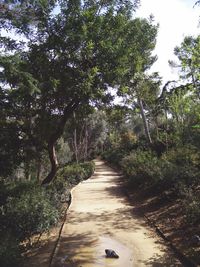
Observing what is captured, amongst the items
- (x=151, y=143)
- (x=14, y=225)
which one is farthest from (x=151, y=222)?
(x=151, y=143)

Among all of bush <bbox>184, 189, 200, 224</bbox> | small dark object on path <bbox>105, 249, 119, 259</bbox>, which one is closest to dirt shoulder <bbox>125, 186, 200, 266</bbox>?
bush <bbox>184, 189, 200, 224</bbox>

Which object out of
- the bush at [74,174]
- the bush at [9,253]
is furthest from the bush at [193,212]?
the bush at [74,174]

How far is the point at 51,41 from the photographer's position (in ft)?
38.7

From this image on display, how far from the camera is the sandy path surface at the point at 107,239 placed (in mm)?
7801

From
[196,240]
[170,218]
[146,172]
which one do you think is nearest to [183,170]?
[170,218]

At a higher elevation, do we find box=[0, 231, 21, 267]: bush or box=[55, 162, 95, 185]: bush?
box=[55, 162, 95, 185]: bush

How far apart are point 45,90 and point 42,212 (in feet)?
12.9

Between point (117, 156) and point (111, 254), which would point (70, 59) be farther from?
point (117, 156)

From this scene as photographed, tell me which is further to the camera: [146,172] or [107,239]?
[146,172]

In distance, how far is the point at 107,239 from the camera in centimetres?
946

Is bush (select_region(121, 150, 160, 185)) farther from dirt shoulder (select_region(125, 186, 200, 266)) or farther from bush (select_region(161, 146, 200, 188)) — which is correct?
dirt shoulder (select_region(125, 186, 200, 266))

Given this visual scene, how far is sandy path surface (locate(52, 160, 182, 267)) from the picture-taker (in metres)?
7.80

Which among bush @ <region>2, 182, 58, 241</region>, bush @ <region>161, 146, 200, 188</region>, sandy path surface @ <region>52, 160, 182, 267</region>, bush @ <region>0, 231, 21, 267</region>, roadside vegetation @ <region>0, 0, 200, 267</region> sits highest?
roadside vegetation @ <region>0, 0, 200, 267</region>

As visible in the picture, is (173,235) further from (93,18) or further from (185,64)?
(93,18)
